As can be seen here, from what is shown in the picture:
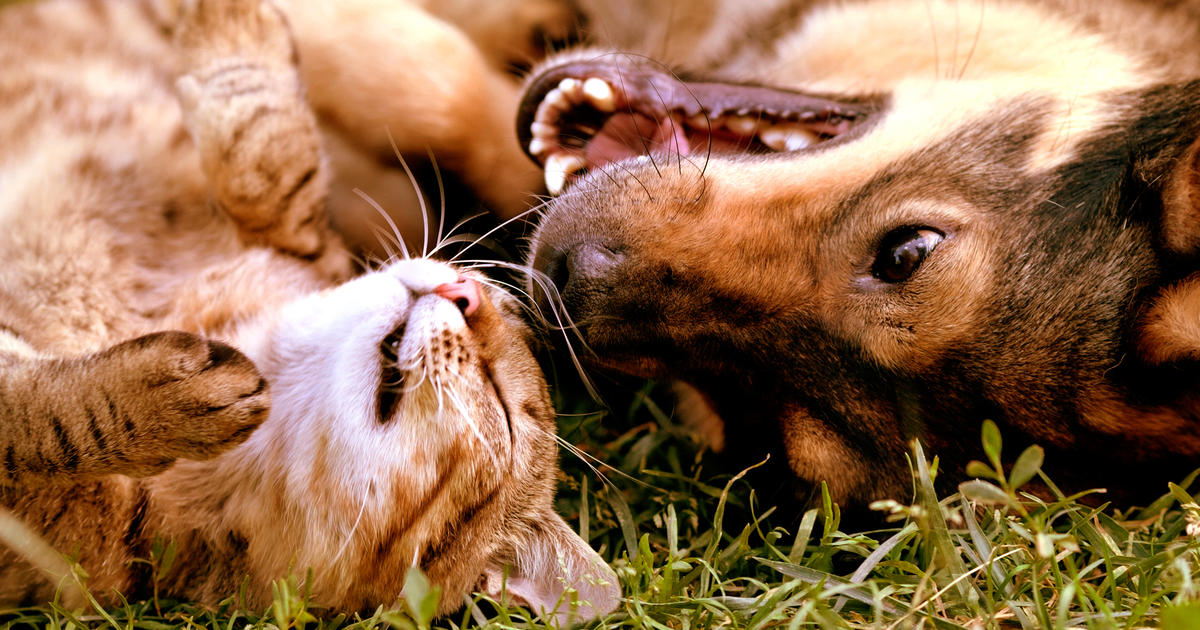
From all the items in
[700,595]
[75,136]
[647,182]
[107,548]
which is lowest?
[107,548]

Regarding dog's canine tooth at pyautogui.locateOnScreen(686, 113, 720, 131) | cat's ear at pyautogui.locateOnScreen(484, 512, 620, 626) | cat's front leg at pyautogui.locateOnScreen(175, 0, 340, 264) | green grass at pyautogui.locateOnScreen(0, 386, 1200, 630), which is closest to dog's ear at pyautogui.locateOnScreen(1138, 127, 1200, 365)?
green grass at pyautogui.locateOnScreen(0, 386, 1200, 630)

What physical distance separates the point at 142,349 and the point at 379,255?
136cm

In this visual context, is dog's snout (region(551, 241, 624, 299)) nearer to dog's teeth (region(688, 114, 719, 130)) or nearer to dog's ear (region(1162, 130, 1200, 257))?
dog's teeth (region(688, 114, 719, 130))

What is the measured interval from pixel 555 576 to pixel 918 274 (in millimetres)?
1133

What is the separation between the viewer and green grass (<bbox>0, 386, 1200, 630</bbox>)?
2.19 m

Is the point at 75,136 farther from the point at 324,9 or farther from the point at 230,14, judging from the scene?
the point at 324,9

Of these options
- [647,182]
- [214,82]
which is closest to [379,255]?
[214,82]

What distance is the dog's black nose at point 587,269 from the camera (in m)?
→ 2.43

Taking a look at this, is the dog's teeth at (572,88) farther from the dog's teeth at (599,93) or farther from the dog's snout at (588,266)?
the dog's snout at (588,266)

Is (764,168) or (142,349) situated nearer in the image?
(142,349)

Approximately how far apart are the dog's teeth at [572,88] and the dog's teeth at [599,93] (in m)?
0.02

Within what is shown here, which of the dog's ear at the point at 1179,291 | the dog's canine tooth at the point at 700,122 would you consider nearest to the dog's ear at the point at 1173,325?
the dog's ear at the point at 1179,291

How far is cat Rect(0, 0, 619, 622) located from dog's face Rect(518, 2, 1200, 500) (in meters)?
0.40

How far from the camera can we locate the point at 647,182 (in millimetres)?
2588
